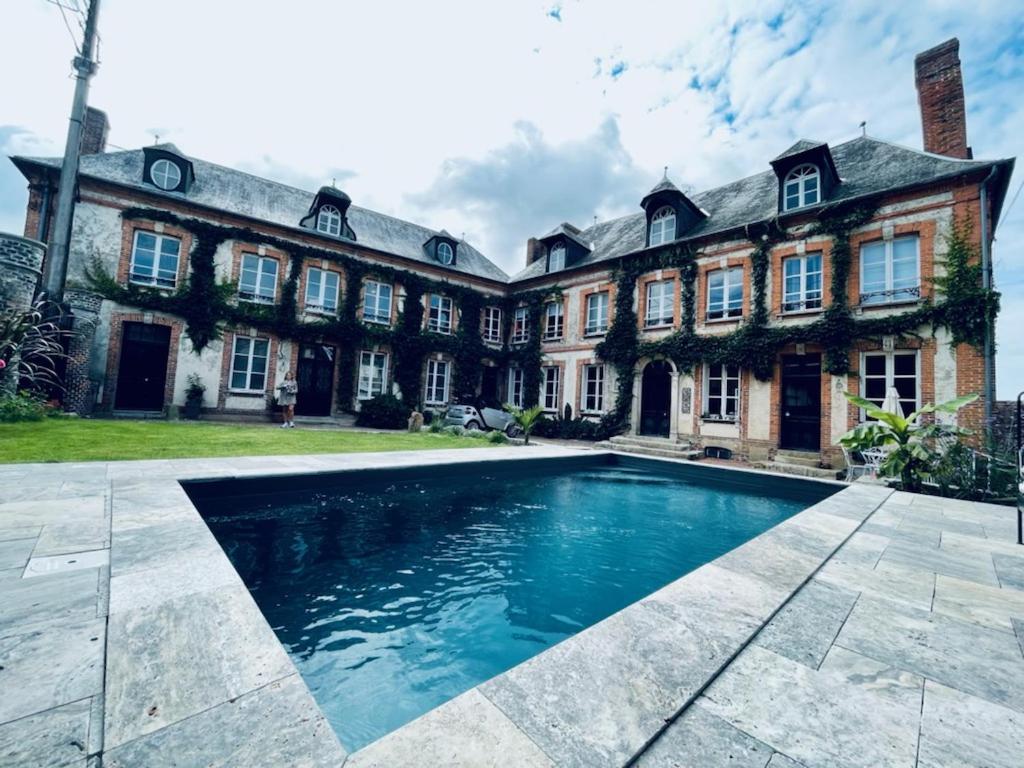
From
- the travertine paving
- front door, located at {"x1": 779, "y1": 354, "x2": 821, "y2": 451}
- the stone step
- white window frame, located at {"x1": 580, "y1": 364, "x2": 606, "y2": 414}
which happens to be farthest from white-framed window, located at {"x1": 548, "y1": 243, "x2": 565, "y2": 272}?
the travertine paving

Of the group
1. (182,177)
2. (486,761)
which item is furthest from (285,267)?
(486,761)

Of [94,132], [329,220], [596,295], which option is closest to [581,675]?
[596,295]

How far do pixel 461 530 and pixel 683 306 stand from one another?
12625 mm

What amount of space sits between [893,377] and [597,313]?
31.6 ft

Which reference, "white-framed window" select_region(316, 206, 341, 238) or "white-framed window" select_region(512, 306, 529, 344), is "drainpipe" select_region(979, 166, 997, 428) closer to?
"white-framed window" select_region(512, 306, 529, 344)

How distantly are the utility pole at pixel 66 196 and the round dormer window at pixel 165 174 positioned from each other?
1.87 meters

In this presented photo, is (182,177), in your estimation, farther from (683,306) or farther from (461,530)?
(683,306)

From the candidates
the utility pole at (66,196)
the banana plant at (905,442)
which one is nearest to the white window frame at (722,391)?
the banana plant at (905,442)

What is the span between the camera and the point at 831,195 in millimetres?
12516

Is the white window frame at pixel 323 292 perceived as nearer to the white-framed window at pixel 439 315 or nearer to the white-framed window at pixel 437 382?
the white-framed window at pixel 439 315

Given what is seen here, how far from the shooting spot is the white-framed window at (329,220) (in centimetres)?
1731

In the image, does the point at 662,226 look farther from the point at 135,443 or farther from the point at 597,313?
the point at 135,443

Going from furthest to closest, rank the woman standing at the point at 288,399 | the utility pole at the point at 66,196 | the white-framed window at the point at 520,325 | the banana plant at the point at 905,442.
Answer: the white-framed window at the point at 520,325
the woman standing at the point at 288,399
the utility pole at the point at 66,196
the banana plant at the point at 905,442

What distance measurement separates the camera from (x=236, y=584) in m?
2.42
